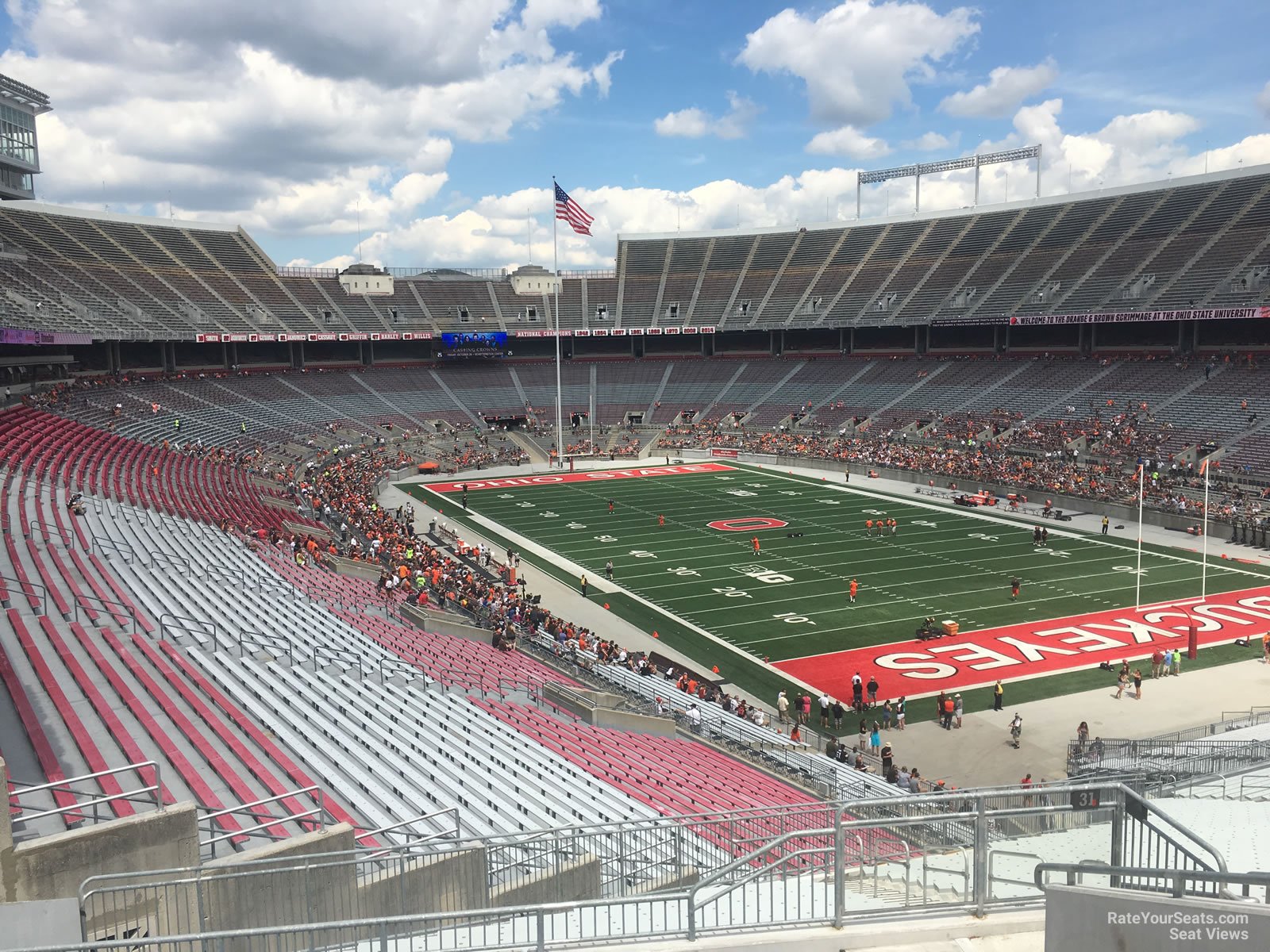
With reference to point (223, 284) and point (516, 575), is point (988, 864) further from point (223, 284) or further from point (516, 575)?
point (223, 284)

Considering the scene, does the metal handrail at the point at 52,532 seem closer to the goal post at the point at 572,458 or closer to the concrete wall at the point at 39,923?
the concrete wall at the point at 39,923

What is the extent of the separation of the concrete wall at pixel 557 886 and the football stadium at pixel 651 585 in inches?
1.8

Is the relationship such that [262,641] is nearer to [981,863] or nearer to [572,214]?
[981,863]

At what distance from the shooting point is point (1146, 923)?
428 cm

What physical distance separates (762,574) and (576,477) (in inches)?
899

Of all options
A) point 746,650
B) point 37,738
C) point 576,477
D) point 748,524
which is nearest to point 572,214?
point 576,477

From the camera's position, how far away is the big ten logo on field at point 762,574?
98.4 feet

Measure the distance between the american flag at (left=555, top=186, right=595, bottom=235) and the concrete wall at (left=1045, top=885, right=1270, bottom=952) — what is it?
153 feet

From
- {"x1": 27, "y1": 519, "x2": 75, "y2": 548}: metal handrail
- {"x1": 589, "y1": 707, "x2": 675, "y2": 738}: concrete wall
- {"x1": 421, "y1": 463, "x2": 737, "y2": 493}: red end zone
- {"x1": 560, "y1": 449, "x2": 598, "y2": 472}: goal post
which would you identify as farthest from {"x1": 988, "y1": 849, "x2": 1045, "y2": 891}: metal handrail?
{"x1": 560, "y1": 449, "x2": 598, "y2": 472}: goal post

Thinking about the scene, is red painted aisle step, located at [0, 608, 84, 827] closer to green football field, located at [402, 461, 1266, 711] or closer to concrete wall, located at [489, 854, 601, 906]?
concrete wall, located at [489, 854, 601, 906]

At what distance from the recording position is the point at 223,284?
6128 centimetres

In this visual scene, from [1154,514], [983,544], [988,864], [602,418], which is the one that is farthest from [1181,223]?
[988,864]

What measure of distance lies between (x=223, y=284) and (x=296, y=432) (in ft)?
51.7

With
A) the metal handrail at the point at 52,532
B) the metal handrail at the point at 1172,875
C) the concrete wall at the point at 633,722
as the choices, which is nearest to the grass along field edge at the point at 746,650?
the concrete wall at the point at 633,722
